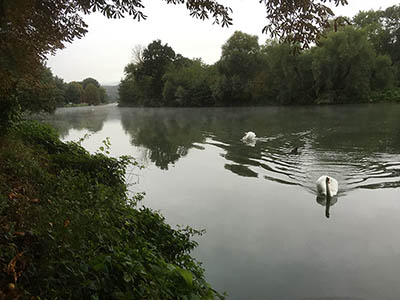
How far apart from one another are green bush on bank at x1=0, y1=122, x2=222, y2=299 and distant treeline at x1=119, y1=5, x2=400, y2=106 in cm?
3887

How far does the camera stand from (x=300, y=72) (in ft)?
146

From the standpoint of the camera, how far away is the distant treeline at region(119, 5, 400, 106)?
4047cm

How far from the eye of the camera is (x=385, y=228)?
5215 mm

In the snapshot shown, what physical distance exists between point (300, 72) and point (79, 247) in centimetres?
4625

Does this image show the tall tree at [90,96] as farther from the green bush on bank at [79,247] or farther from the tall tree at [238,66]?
the green bush on bank at [79,247]

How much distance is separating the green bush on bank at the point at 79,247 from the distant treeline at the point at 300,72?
1530 inches

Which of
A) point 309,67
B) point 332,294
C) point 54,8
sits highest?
point 309,67

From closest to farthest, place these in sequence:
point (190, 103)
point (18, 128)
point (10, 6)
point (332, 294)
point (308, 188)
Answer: point (332, 294)
point (10, 6)
point (308, 188)
point (18, 128)
point (190, 103)

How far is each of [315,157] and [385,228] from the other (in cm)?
623

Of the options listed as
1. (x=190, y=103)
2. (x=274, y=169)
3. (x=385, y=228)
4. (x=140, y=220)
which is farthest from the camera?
(x=190, y=103)

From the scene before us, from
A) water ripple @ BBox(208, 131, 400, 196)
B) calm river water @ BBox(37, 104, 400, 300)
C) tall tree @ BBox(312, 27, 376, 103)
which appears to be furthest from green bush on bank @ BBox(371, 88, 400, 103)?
water ripple @ BBox(208, 131, 400, 196)

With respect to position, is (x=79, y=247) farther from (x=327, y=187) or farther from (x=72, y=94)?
(x=72, y=94)

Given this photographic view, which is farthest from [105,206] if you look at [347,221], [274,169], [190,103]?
[190,103]

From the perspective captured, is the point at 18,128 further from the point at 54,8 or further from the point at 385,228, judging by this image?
the point at 385,228
